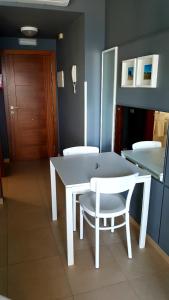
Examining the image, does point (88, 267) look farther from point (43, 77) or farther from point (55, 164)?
point (43, 77)

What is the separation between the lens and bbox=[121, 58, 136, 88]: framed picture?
2.29m

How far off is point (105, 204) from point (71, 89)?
211 centimetres

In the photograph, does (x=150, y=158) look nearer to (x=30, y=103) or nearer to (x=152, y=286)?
(x=152, y=286)

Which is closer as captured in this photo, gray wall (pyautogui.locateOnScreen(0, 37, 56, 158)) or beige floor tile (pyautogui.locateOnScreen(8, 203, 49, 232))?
beige floor tile (pyautogui.locateOnScreen(8, 203, 49, 232))

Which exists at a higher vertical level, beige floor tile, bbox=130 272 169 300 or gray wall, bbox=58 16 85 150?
gray wall, bbox=58 16 85 150

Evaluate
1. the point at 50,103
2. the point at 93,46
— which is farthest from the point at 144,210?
the point at 50,103

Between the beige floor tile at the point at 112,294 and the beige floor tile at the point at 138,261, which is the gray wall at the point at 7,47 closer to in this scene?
the beige floor tile at the point at 138,261

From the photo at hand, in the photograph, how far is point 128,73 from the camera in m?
2.43

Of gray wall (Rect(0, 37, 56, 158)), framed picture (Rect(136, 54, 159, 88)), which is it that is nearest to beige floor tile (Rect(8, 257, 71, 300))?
framed picture (Rect(136, 54, 159, 88))

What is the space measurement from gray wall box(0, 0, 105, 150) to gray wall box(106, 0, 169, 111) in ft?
0.35

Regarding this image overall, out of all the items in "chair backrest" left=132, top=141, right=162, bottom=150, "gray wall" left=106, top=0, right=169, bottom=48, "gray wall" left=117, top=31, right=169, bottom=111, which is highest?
"gray wall" left=106, top=0, right=169, bottom=48

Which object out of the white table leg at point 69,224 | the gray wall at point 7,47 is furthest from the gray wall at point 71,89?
the white table leg at point 69,224

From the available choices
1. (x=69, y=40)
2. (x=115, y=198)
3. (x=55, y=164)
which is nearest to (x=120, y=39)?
(x=69, y=40)

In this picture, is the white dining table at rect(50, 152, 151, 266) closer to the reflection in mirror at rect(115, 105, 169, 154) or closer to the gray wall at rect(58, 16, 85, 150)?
the reflection in mirror at rect(115, 105, 169, 154)
